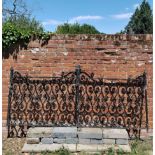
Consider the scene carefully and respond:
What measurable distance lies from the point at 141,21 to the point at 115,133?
28.4m

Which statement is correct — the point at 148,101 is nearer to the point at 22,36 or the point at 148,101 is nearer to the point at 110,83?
the point at 110,83

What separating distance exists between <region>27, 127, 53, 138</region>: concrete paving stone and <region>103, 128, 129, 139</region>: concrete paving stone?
946 millimetres

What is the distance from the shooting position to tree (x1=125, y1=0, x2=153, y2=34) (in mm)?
33281

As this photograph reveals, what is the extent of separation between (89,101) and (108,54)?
3.03ft

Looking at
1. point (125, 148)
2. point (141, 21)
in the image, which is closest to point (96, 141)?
point (125, 148)

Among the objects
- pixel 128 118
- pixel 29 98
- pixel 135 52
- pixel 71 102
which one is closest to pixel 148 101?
pixel 128 118

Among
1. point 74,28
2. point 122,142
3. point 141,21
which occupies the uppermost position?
point 141,21

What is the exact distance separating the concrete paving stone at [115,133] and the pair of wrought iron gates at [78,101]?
21 centimetres

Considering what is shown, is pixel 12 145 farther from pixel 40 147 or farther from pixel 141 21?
pixel 141 21

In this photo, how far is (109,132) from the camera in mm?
6824

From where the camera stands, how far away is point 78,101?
23.5 feet

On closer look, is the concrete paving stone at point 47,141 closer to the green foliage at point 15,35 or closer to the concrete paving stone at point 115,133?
the concrete paving stone at point 115,133

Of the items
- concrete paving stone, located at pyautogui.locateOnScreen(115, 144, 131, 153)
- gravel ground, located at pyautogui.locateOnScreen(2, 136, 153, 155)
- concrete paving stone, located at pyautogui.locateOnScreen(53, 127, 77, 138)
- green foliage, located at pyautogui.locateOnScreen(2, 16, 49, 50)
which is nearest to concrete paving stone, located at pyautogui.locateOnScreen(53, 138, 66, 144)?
concrete paving stone, located at pyautogui.locateOnScreen(53, 127, 77, 138)

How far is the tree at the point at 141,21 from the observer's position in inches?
1310
